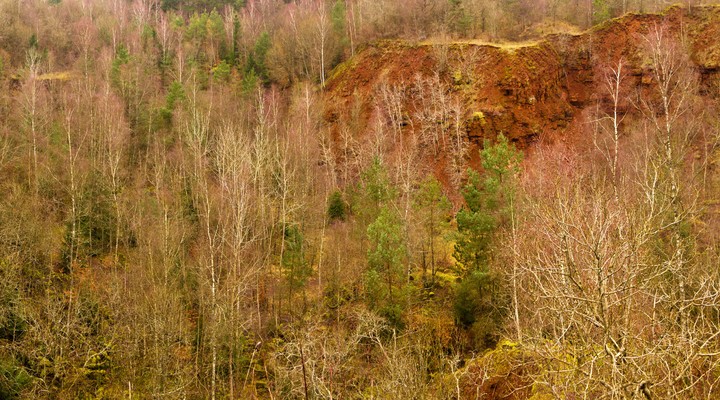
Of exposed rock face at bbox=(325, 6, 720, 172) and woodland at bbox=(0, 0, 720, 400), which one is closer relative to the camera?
woodland at bbox=(0, 0, 720, 400)

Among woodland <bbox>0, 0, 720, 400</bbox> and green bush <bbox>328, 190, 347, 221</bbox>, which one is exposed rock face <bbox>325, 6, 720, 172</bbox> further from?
green bush <bbox>328, 190, 347, 221</bbox>

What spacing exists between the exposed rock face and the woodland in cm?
21

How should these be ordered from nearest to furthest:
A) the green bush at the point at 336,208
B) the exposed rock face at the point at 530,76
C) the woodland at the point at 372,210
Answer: the woodland at the point at 372,210
the green bush at the point at 336,208
the exposed rock face at the point at 530,76

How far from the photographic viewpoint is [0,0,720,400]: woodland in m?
8.66

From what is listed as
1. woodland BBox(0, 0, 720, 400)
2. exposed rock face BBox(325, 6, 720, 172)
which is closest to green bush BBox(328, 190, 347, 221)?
woodland BBox(0, 0, 720, 400)

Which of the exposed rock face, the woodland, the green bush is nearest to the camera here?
the woodland

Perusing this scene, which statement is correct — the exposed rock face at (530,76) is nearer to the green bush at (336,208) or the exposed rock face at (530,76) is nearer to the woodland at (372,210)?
the woodland at (372,210)

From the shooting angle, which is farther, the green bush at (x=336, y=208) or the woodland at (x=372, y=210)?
the green bush at (x=336, y=208)

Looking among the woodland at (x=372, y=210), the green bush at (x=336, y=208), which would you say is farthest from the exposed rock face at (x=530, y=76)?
the green bush at (x=336, y=208)

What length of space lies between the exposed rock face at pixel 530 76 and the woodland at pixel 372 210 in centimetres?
21

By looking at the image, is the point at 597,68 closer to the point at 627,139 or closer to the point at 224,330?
the point at 627,139

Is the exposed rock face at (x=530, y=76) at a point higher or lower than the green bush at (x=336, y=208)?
higher

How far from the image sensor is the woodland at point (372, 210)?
866 centimetres

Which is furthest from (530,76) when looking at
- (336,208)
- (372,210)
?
(372,210)
